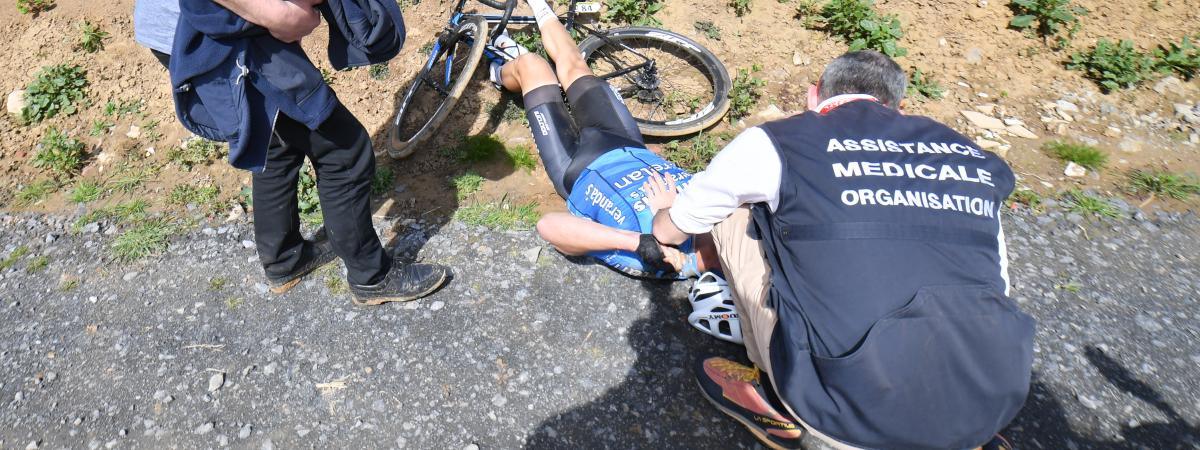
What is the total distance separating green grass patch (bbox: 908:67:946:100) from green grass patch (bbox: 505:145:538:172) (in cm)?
287

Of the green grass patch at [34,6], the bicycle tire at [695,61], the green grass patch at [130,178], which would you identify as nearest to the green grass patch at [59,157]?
the green grass patch at [130,178]

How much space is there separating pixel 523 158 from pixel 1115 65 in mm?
4479

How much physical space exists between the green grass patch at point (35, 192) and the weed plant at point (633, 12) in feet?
13.0

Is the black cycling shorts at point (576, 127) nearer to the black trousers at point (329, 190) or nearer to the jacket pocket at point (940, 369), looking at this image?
the black trousers at point (329, 190)

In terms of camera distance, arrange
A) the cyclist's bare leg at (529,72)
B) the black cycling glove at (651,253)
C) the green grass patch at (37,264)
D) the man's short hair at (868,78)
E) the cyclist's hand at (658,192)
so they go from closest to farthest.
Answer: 1. the man's short hair at (868,78)
2. the black cycling glove at (651,253)
3. the cyclist's hand at (658,192)
4. the green grass patch at (37,264)
5. the cyclist's bare leg at (529,72)

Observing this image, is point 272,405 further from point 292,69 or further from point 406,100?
point 406,100

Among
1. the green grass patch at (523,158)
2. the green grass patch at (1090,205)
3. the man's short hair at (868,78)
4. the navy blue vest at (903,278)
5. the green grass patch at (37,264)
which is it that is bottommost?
the green grass patch at (37,264)

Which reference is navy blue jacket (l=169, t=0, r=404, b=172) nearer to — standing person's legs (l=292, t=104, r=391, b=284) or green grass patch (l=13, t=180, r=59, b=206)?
standing person's legs (l=292, t=104, r=391, b=284)

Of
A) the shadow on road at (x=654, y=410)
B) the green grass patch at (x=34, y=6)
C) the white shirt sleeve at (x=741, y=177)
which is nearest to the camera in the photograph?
the white shirt sleeve at (x=741, y=177)

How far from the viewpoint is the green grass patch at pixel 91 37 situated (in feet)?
15.8

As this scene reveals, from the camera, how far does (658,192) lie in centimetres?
355

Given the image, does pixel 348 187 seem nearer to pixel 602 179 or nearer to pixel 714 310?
pixel 602 179

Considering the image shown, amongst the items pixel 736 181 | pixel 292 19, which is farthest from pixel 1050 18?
pixel 292 19

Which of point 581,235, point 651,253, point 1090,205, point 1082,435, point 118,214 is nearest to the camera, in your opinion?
point 1082,435
